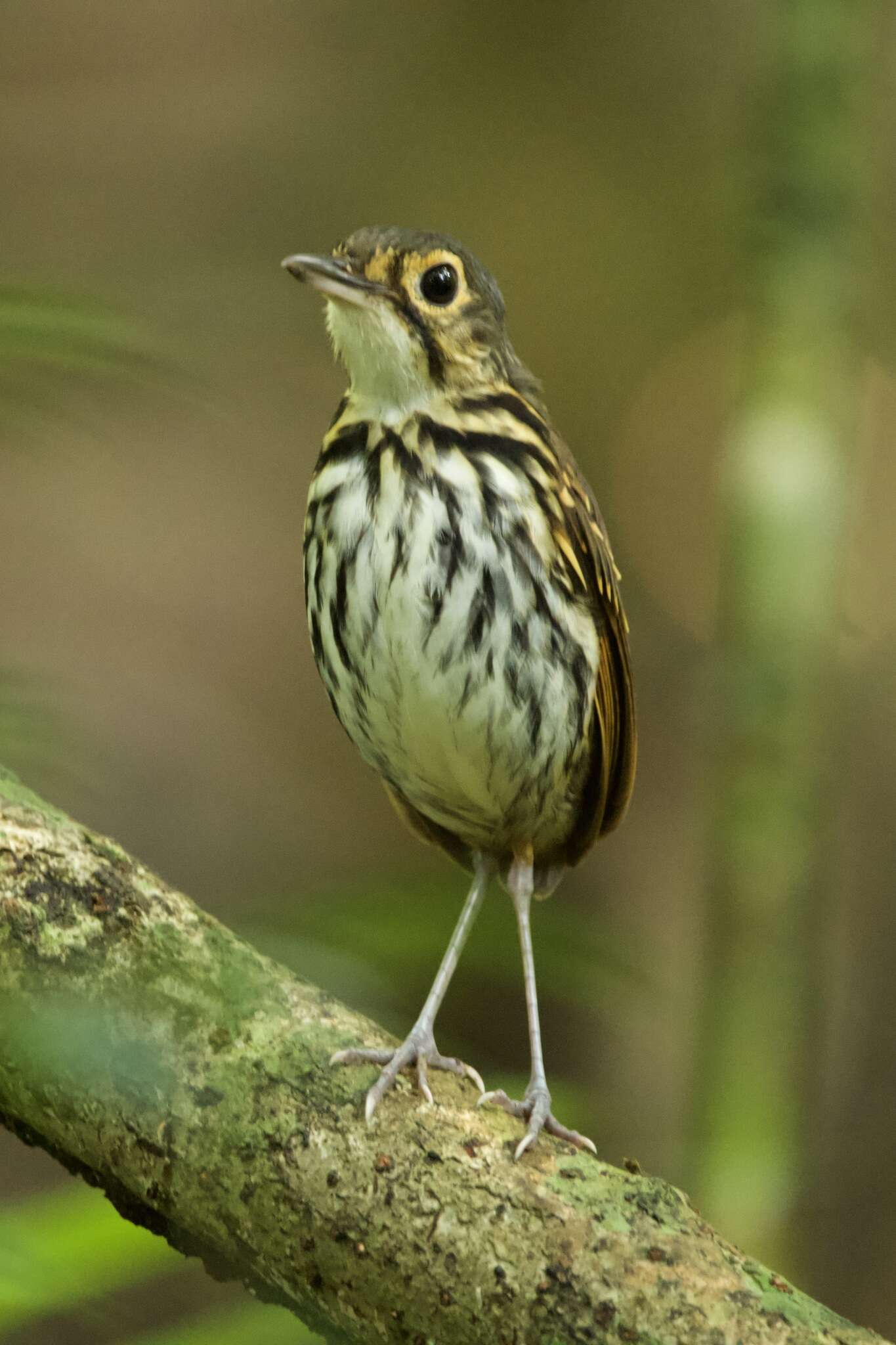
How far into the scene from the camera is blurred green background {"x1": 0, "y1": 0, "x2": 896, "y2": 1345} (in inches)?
144

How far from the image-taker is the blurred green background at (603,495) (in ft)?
12.0

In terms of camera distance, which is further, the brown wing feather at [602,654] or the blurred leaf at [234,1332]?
the brown wing feather at [602,654]

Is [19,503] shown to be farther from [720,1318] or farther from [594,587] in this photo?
[720,1318]

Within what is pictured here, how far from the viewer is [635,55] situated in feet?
25.4

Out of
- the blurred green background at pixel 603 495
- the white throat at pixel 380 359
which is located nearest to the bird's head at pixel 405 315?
the white throat at pixel 380 359

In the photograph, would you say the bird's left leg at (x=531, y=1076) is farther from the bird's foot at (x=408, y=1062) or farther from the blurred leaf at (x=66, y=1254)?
the blurred leaf at (x=66, y=1254)

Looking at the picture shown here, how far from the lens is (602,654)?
3.09 meters

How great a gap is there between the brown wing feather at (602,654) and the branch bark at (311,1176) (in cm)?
116

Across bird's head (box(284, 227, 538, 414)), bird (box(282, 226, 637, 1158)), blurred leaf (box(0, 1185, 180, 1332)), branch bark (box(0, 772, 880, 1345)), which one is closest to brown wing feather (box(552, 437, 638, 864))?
bird (box(282, 226, 637, 1158))

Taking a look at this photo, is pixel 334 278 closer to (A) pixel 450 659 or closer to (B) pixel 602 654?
(A) pixel 450 659

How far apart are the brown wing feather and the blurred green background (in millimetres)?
441

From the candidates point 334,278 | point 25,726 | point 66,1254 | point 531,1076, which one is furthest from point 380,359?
point 66,1254

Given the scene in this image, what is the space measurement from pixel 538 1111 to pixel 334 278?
1.59 metres

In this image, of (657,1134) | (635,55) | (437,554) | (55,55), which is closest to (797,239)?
(437,554)
